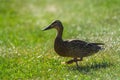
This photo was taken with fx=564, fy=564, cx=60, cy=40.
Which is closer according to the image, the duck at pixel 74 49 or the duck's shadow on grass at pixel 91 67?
the duck's shadow on grass at pixel 91 67

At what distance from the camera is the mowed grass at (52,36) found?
14.8m

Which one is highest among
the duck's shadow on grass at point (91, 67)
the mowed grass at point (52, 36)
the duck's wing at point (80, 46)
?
the duck's wing at point (80, 46)

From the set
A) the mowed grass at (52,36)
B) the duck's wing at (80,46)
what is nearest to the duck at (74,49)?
the duck's wing at (80,46)

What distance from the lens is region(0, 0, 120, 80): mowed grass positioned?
1484 cm

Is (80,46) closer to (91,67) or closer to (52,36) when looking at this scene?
(91,67)

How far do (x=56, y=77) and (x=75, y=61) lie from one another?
145 centimetres

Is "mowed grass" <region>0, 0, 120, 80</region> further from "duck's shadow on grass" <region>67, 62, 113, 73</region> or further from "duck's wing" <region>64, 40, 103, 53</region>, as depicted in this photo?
"duck's wing" <region>64, 40, 103, 53</region>

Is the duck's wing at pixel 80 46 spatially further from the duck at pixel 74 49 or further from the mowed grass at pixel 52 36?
the mowed grass at pixel 52 36

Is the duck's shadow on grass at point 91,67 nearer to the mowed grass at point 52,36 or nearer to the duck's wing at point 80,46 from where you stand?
the mowed grass at point 52,36

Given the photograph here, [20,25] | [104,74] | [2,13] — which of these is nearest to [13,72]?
[104,74]

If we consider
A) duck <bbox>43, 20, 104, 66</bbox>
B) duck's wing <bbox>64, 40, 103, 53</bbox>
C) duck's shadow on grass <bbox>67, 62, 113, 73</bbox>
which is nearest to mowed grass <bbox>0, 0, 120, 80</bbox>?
duck's shadow on grass <bbox>67, 62, 113, 73</bbox>

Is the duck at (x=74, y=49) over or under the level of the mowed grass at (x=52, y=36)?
over

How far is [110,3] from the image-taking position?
29234mm

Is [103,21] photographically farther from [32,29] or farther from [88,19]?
[32,29]
